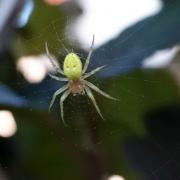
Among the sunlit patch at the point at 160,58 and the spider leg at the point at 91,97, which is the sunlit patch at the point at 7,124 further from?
the sunlit patch at the point at 160,58

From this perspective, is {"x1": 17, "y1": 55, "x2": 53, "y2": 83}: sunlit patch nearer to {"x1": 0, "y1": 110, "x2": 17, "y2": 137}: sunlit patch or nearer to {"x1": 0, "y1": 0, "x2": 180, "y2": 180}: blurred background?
{"x1": 0, "y1": 0, "x2": 180, "y2": 180}: blurred background

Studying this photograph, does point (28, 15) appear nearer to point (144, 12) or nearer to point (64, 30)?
point (64, 30)

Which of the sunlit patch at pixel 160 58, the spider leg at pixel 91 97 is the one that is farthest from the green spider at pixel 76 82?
the sunlit patch at pixel 160 58

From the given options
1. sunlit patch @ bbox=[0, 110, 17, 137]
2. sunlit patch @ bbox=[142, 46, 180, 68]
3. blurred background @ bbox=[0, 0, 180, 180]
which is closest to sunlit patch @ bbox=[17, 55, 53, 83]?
blurred background @ bbox=[0, 0, 180, 180]

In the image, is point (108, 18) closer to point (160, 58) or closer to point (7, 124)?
point (160, 58)

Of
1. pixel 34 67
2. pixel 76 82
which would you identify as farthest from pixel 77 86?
pixel 34 67

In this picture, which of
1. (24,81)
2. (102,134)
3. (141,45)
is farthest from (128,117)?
(24,81)
